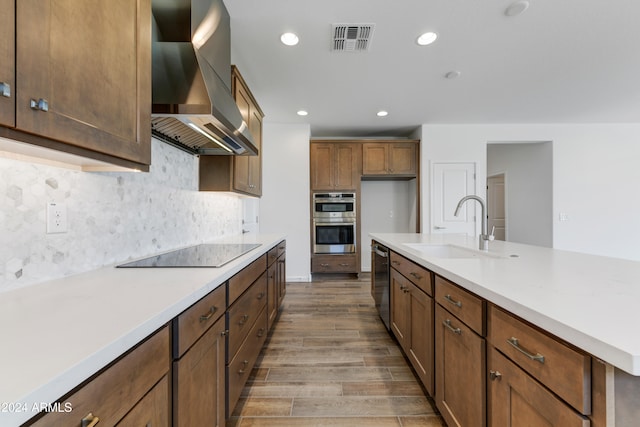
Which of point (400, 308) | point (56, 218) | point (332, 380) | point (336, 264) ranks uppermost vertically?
point (56, 218)

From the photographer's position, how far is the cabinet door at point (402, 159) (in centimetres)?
460

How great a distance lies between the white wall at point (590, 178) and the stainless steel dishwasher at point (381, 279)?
216 cm

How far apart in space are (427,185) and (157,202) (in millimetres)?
4028

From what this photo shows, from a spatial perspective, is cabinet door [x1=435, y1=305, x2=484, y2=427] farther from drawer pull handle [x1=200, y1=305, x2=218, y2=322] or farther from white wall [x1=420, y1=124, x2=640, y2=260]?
white wall [x1=420, y1=124, x2=640, y2=260]

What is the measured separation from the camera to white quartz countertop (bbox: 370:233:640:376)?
1.85ft

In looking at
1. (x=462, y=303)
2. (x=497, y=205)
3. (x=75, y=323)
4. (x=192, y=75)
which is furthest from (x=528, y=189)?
(x=75, y=323)

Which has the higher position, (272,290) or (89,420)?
(89,420)

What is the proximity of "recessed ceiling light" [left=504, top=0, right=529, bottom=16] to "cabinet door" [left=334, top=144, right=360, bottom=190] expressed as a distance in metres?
2.76

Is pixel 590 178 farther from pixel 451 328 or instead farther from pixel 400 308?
pixel 451 328

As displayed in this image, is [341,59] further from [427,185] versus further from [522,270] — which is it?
[427,185]

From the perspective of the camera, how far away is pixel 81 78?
771 mm

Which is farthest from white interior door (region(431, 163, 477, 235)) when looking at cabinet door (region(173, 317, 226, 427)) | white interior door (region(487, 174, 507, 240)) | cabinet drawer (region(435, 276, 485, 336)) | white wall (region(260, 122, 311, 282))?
cabinet door (region(173, 317, 226, 427))

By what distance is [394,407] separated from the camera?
1559 millimetres

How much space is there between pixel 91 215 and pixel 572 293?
189 centimetres
